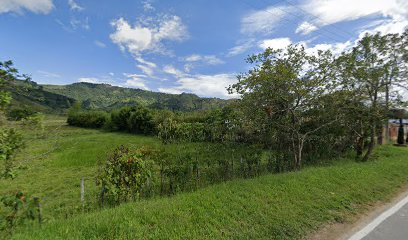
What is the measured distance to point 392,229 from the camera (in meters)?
3.91

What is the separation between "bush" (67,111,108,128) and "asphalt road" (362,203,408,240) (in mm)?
51416

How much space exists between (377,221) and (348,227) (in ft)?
2.31

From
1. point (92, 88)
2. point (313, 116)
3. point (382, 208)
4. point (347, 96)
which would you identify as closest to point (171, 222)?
point (382, 208)

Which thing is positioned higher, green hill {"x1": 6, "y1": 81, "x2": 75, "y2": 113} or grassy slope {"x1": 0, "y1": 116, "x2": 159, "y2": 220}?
green hill {"x1": 6, "y1": 81, "x2": 75, "y2": 113}

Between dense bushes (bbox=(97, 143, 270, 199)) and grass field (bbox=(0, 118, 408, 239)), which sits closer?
grass field (bbox=(0, 118, 408, 239))

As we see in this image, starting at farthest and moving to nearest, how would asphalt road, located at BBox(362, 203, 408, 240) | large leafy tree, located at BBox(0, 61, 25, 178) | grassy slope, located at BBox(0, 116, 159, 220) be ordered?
grassy slope, located at BBox(0, 116, 159, 220)
asphalt road, located at BBox(362, 203, 408, 240)
large leafy tree, located at BBox(0, 61, 25, 178)

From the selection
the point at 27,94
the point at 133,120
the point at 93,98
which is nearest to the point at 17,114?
the point at 27,94

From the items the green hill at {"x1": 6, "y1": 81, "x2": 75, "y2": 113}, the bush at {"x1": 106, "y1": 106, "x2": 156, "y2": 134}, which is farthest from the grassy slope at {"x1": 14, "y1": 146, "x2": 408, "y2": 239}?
the bush at {"x1": 106, "y1": 106, "x2": 156, "y2": 134}

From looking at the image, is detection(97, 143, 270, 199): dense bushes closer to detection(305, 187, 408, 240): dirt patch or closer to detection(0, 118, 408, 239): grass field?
detection(0, 118, 408, 239): grass field

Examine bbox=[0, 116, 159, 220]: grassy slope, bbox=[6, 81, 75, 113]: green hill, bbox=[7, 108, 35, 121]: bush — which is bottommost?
bbox=[0, 116, 159, 220]: grassy slope

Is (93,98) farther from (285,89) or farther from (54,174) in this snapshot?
(285,89)

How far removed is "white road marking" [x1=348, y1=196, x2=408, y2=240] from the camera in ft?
12.1

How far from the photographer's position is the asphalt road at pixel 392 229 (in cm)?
364

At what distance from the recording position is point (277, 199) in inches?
187
